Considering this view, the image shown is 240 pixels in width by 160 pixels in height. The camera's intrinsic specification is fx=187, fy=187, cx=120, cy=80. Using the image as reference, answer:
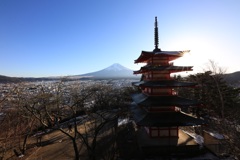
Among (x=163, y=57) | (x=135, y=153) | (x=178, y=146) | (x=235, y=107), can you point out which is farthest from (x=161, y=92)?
(x=235, y=107)

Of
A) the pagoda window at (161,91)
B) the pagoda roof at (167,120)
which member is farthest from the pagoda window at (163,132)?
the pagoda window at (161,91)

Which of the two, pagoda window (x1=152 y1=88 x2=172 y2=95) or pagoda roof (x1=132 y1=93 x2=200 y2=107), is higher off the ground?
pagoda window (x1=152 y1=88 x2=172 y2=95)

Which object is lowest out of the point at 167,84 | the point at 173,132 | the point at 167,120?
the point at 173,132

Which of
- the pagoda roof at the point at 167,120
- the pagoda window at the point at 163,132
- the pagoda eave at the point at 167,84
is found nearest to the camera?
the pagoda roof at the point at 167,120

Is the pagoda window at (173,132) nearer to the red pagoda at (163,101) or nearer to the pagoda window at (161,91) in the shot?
the red pagoda at (163,101)

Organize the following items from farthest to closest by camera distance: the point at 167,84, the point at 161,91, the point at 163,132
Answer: the point at 161,91 < the point at 163,132 < the point at 167,84

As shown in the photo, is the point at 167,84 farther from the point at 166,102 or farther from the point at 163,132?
the point at 163,132

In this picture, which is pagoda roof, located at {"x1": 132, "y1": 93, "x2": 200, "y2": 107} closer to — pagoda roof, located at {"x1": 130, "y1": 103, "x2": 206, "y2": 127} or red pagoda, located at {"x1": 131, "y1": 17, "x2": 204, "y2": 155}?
red pagoda, located at {"x1": 131, "y1": 17, "x2": 204, "y2": 155}

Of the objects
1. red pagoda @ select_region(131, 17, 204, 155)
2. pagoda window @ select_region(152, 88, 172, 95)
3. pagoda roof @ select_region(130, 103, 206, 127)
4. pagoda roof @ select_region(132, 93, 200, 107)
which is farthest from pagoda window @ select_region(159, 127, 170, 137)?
pagoda window @ select_region(152, 88, 172, 95)

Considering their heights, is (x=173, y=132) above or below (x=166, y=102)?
below

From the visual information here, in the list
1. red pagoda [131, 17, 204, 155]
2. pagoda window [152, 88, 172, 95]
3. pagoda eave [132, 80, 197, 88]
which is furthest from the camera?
pagoda window [152, 88, 172, 95]

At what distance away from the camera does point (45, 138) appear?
22.0 metres

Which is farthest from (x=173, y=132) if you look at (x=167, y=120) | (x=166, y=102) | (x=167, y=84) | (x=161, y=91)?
(x=167, y=84)

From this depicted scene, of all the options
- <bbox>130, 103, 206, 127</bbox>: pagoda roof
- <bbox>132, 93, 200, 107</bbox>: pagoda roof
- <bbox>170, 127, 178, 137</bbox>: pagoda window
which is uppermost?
<bbox>132, 93, 200, 107</bbox>: pagoda roof
